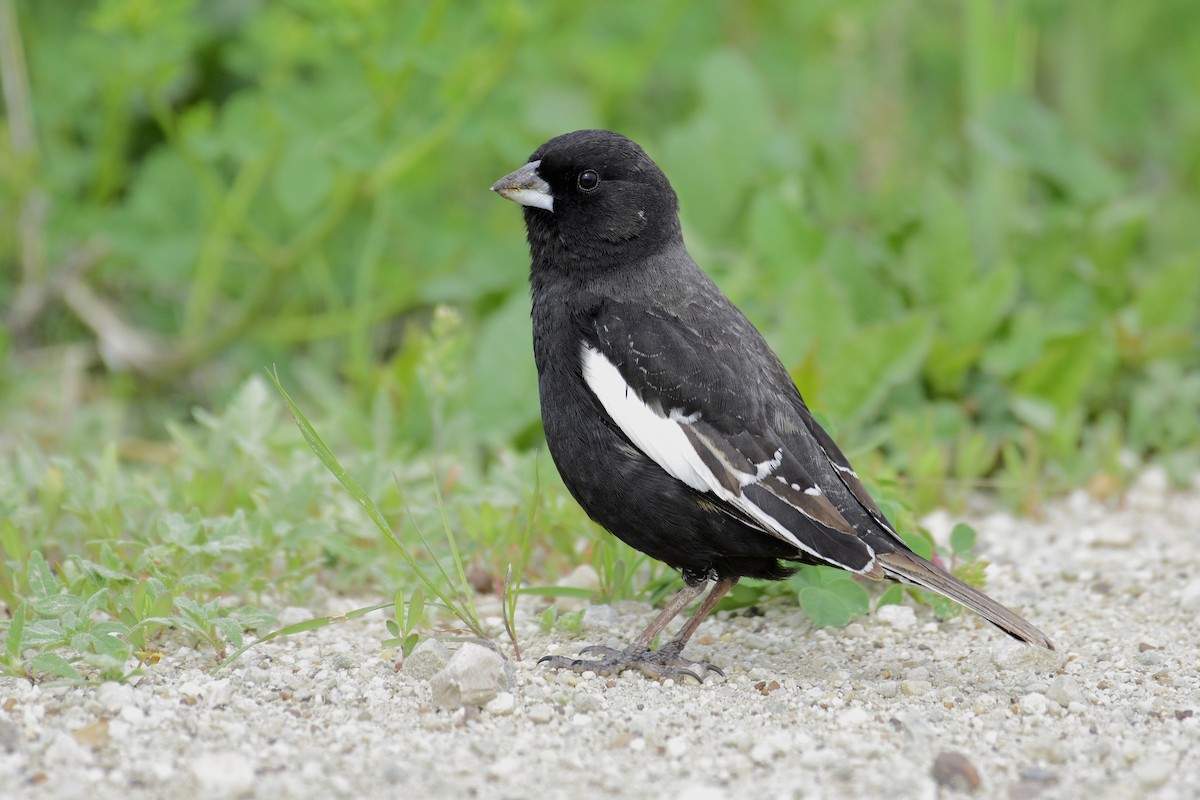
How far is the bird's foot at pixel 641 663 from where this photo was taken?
11.4ft

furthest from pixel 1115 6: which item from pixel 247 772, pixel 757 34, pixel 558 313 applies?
pixel 247 772

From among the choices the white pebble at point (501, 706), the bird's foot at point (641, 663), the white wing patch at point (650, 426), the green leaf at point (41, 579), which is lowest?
the bird's foot at point (641, 663)

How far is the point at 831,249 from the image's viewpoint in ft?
18.5

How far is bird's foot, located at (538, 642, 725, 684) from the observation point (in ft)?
11.4

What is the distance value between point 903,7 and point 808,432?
4.01 meters

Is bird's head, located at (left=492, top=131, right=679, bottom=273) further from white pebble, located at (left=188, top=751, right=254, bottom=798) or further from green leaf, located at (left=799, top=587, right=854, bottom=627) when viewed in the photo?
white pebble, located at (left=188, top=751, right=254, bottom=798)

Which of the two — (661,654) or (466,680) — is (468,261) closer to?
(661,654)

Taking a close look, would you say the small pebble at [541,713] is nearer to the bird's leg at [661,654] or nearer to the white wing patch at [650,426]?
the bird's leg at [661,654]

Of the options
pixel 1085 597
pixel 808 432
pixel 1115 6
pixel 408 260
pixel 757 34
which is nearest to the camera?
pixel 808 432

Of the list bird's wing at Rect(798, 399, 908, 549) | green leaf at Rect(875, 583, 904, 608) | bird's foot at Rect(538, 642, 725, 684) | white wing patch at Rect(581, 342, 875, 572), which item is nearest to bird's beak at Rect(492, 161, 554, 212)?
white wing patch at Rect(581, 342, 875, 572)

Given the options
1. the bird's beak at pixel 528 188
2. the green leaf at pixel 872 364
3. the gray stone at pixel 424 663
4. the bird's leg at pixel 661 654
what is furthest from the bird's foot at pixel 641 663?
the green leaf at pixel 872 364

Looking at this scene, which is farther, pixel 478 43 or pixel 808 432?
pixel 478 43

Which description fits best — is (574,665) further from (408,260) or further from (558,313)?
(408,260)

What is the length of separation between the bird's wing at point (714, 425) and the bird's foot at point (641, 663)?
412 mm
